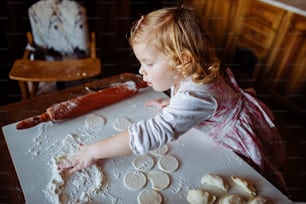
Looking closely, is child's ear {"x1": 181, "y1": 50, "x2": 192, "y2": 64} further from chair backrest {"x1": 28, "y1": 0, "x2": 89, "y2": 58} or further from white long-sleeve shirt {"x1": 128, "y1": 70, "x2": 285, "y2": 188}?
chair backrest {"x1": 28, "y1": 0, "x2": 89, "y2": 58}

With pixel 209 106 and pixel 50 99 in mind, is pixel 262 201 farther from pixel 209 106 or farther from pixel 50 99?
pixel 50 99

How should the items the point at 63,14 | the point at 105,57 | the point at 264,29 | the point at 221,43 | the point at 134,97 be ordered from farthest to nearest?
the point at 105,57 → the point at 221,43 → the point at 264,29 → the point at 63,14 → the point at 134,97

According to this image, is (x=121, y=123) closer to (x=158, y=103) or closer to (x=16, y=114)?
(x=158, y=103)

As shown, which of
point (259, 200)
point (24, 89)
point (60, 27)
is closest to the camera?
point (259, 200)

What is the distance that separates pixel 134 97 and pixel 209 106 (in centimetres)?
Answer: 31

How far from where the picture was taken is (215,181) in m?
0.66

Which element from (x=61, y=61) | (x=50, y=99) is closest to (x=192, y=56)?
(x=50, y=99)

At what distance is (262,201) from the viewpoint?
A: 62cm

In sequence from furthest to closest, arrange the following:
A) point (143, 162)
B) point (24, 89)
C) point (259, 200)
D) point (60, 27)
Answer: point (60, 27)
point (24, 89)
point (143, 162)
point (259, 200)

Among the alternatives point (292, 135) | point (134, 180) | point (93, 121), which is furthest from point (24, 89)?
point (292, 135)

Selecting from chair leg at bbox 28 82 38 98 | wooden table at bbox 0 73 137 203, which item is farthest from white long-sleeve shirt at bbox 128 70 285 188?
chair leg at bbox 28 82 38 98

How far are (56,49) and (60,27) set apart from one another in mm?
151

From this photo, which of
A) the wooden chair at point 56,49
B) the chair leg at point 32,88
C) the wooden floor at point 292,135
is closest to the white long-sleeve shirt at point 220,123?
the wooden floor at point 292,135

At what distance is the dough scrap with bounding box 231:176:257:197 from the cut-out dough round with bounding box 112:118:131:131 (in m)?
0.35
